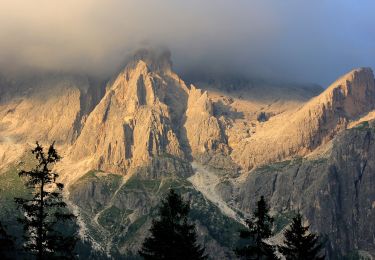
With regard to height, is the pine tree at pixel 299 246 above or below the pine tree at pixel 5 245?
above

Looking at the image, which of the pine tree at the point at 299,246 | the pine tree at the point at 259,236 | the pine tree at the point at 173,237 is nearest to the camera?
the pine tree at the point at 173,237

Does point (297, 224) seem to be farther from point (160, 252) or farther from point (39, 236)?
point (39, 236)

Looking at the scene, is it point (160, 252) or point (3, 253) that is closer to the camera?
point (3, 253)

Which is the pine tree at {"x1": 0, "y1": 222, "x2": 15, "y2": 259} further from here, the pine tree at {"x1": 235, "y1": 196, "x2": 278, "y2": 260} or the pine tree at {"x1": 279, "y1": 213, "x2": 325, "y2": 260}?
the pine tree at {"x1": 279, "y1": 213, "x2": 325, "y2": 260}

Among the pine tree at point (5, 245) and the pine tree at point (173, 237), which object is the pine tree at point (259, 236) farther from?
the pine tree at point (5, 245)

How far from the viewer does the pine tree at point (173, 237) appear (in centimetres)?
6962

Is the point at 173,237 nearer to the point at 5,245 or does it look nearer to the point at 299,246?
the point at 299,246

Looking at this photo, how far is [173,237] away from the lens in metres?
71.0

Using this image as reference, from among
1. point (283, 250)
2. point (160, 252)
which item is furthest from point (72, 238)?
point (283, 250)

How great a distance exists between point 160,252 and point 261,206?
1182 cm

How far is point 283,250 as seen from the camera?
75.5m

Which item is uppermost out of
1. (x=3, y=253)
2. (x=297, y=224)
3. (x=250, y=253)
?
(x=297, y=224)

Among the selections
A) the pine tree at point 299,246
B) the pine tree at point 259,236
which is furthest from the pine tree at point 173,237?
the pine tree at point 299,246

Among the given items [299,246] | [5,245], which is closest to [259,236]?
[299,246]
